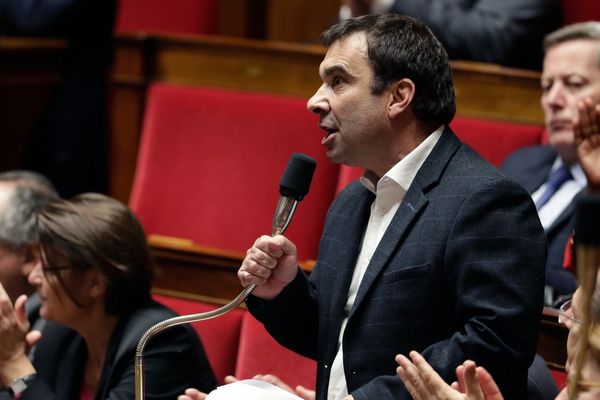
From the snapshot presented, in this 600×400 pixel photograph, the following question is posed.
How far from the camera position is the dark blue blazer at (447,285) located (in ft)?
2.53

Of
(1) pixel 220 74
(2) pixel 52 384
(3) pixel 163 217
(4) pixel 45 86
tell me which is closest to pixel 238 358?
(2) pixel 52 384

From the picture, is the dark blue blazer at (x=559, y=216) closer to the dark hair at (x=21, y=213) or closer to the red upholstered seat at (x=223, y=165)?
the red upholstered seat at (x=223, y=165)

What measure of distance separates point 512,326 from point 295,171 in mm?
183

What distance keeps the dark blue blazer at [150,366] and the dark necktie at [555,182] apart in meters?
0.44

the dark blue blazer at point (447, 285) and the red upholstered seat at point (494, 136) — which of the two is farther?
the red upholstered seat at point (494, 136)

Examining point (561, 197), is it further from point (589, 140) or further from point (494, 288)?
point (494, 288)

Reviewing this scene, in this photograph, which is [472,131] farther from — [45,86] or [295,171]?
[45,86]

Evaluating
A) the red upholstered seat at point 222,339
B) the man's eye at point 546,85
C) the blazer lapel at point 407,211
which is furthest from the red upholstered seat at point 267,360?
the man's eye at point 546,85

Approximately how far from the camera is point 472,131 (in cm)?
132

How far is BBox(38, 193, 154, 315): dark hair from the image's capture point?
1.07m

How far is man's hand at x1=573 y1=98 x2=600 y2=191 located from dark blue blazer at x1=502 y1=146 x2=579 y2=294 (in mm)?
79

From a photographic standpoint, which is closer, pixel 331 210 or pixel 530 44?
pixel 331 210

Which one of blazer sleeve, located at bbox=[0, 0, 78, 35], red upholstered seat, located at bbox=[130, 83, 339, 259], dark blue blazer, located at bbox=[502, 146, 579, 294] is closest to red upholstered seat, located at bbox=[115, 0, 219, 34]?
blazer sleeve, located at bbox=[0, 0, 78, 35]

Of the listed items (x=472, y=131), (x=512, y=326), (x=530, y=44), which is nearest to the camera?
(x=512, y=326)
